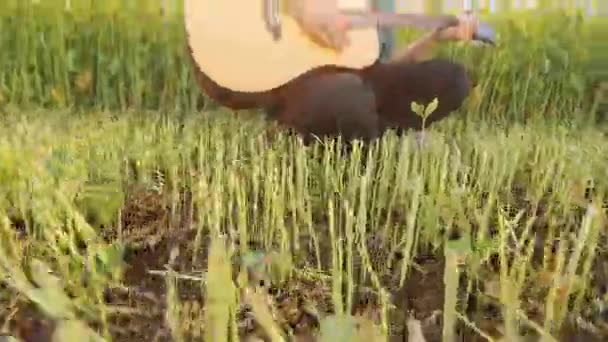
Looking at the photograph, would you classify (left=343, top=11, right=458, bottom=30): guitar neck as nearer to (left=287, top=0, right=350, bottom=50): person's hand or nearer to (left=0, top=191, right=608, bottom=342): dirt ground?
(left=287, top=0, right=350, bottom=50): person's hand

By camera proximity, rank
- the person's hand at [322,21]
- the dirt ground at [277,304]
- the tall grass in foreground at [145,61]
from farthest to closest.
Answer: the tall grass in foreground at [145,61]
the person's hand at [322,21]
the dirt ground at [277,304]

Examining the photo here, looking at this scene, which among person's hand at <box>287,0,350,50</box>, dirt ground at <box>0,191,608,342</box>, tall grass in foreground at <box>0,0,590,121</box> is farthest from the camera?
tall grass in foreground at <box>0,0,590,121</box>

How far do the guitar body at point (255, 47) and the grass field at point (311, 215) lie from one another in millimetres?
58

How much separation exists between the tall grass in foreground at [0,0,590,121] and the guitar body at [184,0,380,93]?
0.08 meters

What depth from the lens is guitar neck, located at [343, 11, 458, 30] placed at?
0.84m

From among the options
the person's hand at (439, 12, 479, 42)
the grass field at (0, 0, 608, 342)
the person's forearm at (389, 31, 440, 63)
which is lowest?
the grass field at (0, 0, 608, 342)

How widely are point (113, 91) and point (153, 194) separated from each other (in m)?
0.43

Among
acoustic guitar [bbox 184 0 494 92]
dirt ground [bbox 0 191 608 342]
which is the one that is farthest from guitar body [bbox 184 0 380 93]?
dirt ground [bbox 0 191 608 342]

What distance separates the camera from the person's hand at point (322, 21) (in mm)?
842

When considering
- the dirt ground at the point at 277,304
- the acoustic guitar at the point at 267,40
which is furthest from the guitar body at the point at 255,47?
the dirt ground at the point at 277,304

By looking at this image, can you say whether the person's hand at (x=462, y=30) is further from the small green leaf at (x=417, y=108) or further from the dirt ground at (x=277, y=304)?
the dirt ground at (x=277, y=304)

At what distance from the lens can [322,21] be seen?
2.78 feet

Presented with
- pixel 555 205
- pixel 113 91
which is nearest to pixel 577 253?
pixel 555 205

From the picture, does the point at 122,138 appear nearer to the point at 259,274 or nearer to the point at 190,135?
the point at 190,135
